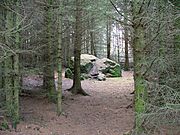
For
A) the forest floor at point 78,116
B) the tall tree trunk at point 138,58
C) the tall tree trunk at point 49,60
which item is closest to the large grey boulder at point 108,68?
the forest floor at point 78,116

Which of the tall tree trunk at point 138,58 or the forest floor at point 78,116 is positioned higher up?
the tall tree trunk at point 138,58

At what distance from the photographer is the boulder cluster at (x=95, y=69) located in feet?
80.4

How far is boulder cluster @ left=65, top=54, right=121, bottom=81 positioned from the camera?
80.4 feet

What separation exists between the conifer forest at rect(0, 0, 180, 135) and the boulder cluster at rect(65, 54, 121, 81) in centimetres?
531

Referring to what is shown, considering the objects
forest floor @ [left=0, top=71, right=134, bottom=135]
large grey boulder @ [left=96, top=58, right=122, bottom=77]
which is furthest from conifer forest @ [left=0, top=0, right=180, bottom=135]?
large grey boulder @ [left=96, top=58, right=122, bottom=77]

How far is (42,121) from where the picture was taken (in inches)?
458

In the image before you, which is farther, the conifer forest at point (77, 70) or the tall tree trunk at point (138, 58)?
the tall tree trunk at point (138, 58)

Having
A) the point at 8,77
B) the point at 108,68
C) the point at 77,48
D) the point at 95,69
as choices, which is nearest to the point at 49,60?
the point at 77,48

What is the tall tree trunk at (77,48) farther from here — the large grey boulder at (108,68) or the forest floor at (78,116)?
the large grey boulder at (108,68)

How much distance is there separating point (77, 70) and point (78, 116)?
15.6 feet

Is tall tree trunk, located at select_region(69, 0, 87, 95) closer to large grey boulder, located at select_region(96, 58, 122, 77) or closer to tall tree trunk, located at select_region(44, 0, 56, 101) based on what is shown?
tall tree trunk, located at select_region(44, 0, 56, 101)

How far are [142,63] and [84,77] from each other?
16332mm

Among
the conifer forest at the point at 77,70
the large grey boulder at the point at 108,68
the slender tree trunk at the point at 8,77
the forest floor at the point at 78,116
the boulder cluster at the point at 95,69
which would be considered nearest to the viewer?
the conifer forest at the point at 77,70

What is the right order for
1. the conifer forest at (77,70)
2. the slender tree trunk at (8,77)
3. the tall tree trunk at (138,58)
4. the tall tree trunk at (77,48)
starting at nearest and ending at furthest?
Result: the conifer forest at (77,70)
the tall tree trunk at (138,58)
the slender tree trunk at (8,77)
the tall tree trunk at (77,48)
